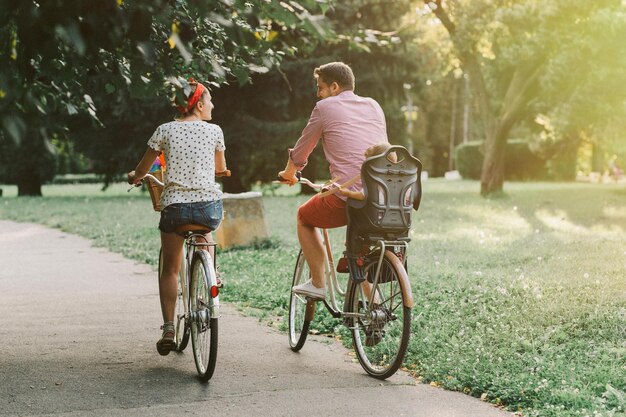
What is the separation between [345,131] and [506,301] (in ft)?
9.43

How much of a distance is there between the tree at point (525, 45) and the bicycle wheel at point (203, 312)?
19656 mm

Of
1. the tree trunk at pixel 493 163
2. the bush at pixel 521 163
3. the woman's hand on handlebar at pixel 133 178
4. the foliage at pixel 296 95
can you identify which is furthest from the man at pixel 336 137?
the bush at pixel 521 163

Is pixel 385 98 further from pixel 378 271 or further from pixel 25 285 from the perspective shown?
pixel 378 271

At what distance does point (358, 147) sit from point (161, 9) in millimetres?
2400

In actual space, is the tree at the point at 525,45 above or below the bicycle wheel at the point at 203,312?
above

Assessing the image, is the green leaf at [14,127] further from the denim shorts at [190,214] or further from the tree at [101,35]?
the denim shorts at [190,214]

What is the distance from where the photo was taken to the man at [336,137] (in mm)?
6230

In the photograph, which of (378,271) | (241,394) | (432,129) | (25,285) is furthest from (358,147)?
(432,129)

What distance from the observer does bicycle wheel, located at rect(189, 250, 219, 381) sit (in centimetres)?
569

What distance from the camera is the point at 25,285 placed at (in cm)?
1091

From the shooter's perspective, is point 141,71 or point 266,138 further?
point 266,138

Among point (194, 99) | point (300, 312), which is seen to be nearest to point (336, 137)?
point (194, 99)

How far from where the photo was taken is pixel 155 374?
20.3ft

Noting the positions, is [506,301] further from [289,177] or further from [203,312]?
[203,312]
